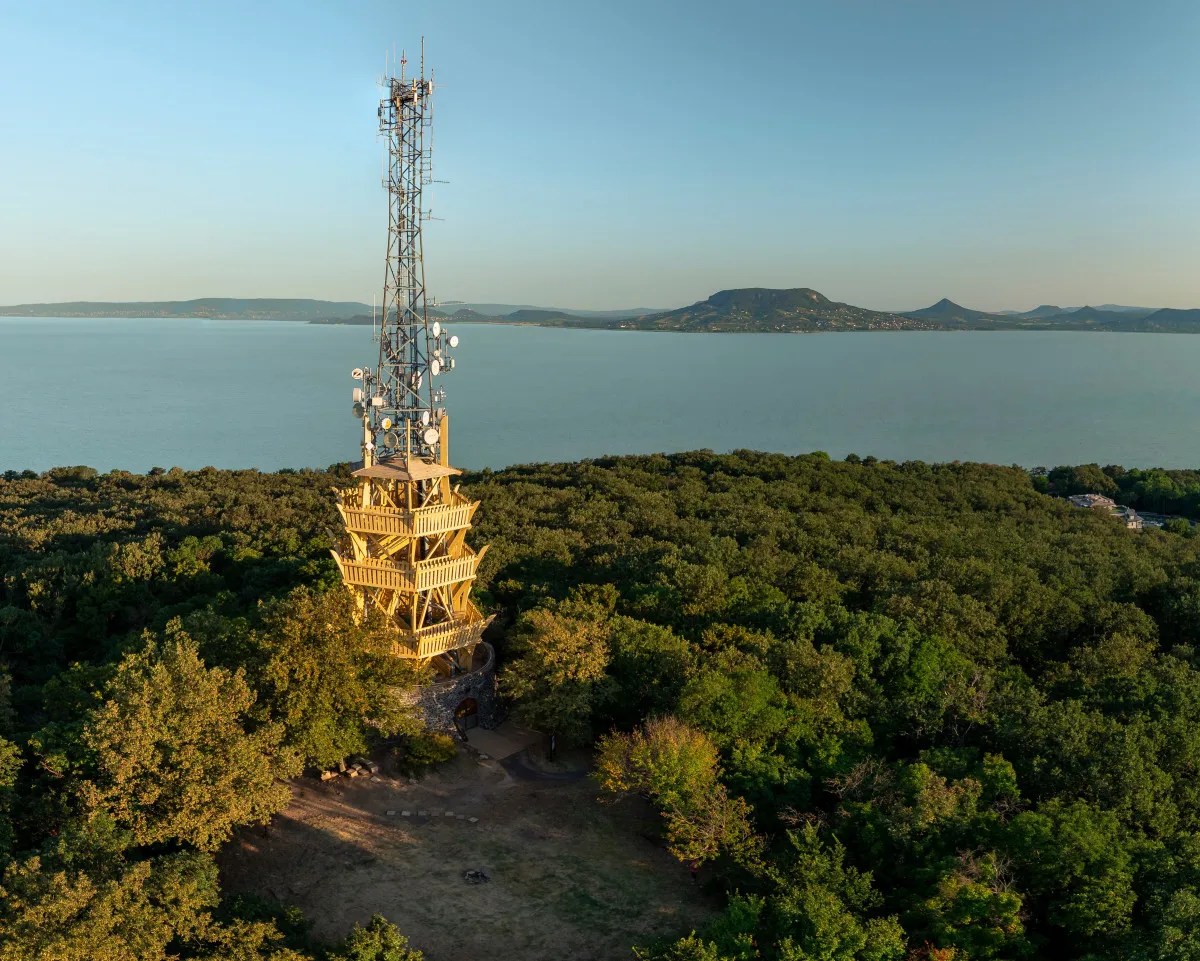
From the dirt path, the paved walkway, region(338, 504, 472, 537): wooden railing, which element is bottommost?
the dirt path

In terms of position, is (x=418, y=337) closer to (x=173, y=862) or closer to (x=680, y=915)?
(x=173, y=862)

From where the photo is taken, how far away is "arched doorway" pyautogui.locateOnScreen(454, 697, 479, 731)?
1969cm

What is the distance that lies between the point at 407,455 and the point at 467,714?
654 cm

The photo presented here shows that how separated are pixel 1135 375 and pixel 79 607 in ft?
556

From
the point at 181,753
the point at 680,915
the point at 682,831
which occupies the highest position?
the point at 181,753

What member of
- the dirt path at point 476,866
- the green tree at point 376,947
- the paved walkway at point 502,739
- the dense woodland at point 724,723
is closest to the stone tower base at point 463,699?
the paved walkway at point 502,739

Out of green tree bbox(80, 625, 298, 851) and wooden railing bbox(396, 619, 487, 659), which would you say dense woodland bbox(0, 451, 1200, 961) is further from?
wooden railing bbox(396, 619, 487, 659)

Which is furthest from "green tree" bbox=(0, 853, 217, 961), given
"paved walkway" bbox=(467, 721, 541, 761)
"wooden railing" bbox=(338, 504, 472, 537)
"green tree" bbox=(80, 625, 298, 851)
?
"wooden railing" bbox=(338, 504, 472, 537)

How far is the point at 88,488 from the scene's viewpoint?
4603cm

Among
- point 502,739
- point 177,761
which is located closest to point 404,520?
point 502,739

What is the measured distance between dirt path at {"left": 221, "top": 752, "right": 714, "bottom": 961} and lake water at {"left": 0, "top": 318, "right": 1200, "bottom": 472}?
178 feet

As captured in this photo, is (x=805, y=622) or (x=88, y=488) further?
(x=88, y=488)

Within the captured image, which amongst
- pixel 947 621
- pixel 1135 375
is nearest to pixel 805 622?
pixel 947 621

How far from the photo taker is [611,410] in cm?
10244
